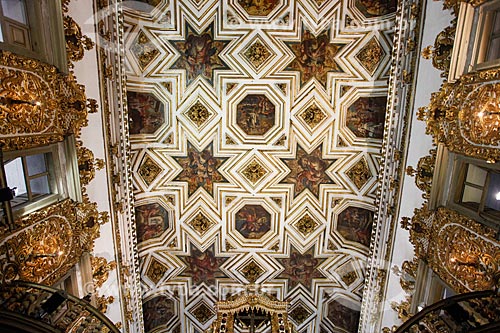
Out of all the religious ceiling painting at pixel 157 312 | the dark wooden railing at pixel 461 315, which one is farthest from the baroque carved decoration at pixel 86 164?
the dark wooden railing at pixel 461 315

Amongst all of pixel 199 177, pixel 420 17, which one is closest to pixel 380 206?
pixel 420 17

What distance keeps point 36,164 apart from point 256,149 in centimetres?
538

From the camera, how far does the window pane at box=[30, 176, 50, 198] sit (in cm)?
548

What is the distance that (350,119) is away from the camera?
8.30 meters

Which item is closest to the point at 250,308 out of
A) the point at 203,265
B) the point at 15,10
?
the point at 203,265

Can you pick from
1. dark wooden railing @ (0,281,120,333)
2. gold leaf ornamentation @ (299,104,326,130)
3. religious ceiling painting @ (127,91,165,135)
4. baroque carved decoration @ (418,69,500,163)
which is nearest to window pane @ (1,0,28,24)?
religious ceiling painting @ (127,91,165,135)

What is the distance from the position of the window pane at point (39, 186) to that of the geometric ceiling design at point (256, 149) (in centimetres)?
269

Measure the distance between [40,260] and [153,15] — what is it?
6.13 metres

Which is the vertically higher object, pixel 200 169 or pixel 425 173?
pixel 425 173

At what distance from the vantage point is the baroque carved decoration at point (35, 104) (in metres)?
4.21

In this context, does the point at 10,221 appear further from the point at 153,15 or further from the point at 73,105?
the point at 153,15

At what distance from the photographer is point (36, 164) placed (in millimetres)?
5434

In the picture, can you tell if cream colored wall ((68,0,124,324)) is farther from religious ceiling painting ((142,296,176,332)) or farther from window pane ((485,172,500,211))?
window pane ((485,172,500,211))

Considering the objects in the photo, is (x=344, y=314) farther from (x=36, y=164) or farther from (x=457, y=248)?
(x=36, y=164)
